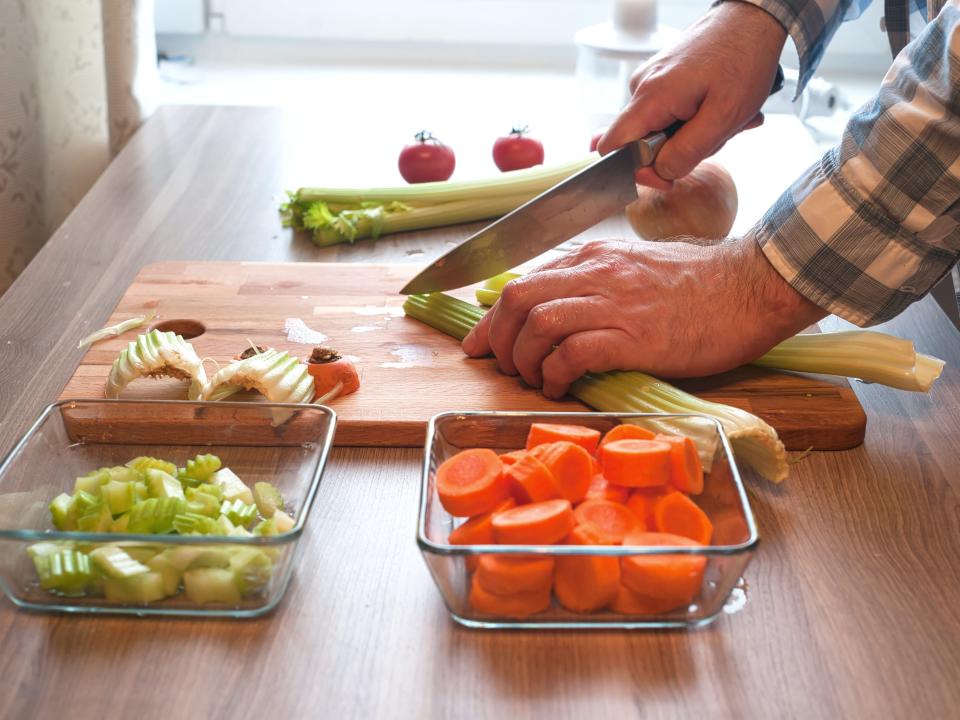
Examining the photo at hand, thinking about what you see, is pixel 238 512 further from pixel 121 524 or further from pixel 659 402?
pixel 659 402

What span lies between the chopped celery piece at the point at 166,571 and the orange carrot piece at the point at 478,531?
27cm

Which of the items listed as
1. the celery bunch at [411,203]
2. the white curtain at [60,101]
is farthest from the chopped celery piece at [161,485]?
the white curtain at [60,101]

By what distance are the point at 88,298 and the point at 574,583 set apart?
1110 millimetres

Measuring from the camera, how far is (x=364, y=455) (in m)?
1.36

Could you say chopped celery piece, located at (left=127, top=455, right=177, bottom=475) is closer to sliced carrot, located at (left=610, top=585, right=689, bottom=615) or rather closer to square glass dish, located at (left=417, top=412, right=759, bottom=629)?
square glass dish, located at (left=417, top=412, right=759, bottom=629)

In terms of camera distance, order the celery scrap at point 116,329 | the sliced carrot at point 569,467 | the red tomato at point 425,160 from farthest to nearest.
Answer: the red tomato at point 425,160 → the celery scrap at point 116,329 → the sliced carrot at point 569,467

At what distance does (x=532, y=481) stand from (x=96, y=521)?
0.43 metres

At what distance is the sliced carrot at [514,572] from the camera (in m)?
0.96

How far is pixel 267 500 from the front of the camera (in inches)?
45.5

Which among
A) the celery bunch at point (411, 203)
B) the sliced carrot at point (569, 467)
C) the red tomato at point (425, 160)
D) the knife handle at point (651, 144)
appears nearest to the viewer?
the sliced carrot at point (569, 467)

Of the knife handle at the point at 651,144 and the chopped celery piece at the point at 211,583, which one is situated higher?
the knife handle at the point at 651,144

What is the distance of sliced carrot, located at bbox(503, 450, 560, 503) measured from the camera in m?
1.04

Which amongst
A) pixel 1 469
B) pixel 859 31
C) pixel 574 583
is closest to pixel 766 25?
pixel 574 583

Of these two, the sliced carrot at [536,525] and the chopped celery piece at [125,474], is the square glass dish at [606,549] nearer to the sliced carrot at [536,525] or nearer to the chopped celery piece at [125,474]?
the sliced carrot at [536,525]
